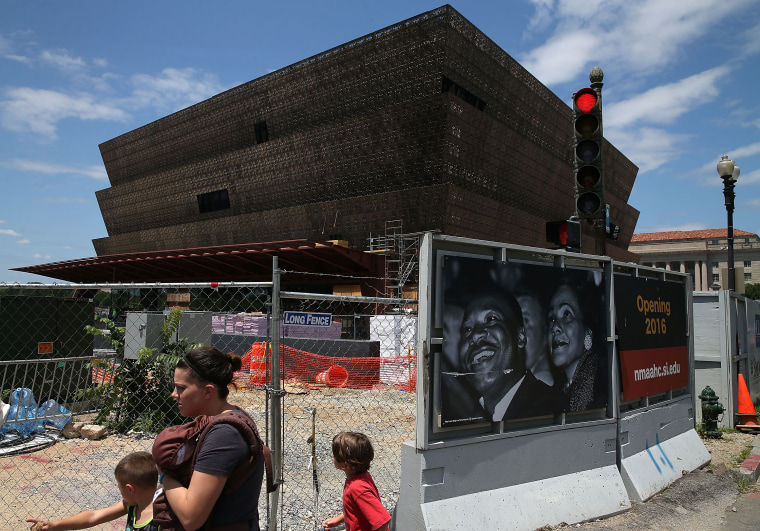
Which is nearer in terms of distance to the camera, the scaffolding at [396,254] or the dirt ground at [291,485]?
the dirt ground at [291,485]

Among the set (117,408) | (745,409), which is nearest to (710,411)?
(745,409)

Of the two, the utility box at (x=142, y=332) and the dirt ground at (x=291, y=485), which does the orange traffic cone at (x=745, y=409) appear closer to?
the dirt ground at (x=291, y=485)

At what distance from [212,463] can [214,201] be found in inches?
1808

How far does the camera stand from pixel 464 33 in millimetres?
31875

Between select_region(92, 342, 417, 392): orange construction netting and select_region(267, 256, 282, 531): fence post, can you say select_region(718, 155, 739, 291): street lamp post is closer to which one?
select_region(92, 342, 417, 392): orange construction netting

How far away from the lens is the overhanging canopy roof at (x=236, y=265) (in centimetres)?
3100

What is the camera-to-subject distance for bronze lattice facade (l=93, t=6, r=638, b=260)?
31.5 meters

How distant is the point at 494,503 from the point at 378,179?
99.1ft

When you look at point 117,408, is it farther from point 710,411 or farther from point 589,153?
point 710,411

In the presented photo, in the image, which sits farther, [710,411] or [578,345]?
[710,411]

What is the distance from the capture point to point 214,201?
45.9m

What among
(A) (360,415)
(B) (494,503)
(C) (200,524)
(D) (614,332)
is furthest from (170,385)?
(C) (200,524)

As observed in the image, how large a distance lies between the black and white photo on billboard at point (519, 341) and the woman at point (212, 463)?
2.31 metres

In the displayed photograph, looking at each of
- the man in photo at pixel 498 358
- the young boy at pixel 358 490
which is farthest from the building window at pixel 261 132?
the young boy at pixel 358 490
